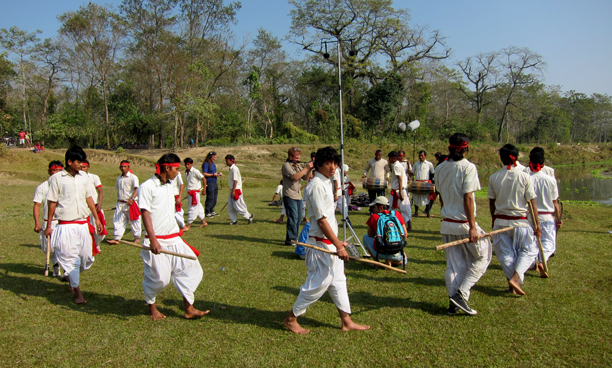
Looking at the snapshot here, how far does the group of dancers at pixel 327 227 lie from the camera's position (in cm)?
388

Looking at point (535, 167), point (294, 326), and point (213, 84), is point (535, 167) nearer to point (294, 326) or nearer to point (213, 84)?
point (294, 326)

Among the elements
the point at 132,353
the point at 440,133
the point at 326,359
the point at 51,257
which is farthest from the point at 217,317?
the point at 440,133

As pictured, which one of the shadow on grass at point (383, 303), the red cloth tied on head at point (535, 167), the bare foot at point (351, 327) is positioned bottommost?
the shadow on grass at point (383, 303)

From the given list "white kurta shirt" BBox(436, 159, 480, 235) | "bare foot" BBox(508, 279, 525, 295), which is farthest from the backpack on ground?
"bare foot" BBox(508, 279, 525, 295)

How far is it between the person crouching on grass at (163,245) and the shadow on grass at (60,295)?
54cm

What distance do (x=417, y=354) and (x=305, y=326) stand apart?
118 centimetres

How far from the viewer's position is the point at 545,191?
18.6 feet

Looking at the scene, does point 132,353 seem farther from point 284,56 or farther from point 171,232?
point 284,56

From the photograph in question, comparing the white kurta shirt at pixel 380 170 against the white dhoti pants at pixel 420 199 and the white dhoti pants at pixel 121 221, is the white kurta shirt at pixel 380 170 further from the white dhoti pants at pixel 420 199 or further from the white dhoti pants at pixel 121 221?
the white dhoti pants at pixel 121 221

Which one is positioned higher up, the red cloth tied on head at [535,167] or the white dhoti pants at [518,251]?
the red cloth tied on head at [535,167]

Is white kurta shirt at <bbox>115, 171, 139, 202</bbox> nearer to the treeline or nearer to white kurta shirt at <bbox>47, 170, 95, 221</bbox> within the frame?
white kurta shirt at <bbox>47, 170, 95, 221</bbox>

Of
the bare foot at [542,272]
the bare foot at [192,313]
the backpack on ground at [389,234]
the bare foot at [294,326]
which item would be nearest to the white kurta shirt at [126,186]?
the bare foot at [192,313]

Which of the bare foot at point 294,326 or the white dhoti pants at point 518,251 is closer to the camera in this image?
the bare foot at point 294,326

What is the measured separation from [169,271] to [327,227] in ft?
6.07
